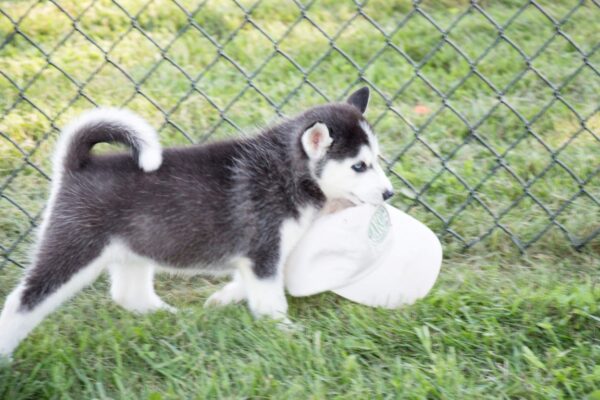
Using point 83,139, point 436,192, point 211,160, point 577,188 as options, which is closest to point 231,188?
point 211,160

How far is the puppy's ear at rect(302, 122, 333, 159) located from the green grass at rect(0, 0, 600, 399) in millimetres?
708

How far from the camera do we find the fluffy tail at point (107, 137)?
388 centimetres

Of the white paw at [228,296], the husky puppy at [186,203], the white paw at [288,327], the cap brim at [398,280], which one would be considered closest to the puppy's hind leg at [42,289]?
the husky puppy at [186,203]

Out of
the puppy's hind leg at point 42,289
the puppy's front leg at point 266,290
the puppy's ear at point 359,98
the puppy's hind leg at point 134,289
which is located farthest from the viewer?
the puppy's ear at point 359,98

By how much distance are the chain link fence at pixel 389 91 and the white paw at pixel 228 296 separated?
38.8 inches

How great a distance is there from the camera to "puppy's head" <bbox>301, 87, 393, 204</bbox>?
406 cm

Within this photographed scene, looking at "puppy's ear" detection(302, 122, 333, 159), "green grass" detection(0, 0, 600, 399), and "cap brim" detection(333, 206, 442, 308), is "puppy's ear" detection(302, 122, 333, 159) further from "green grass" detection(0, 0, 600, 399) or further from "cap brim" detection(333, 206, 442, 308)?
"green grass" detection(0, 0, 600, 399)

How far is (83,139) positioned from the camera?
155 inches

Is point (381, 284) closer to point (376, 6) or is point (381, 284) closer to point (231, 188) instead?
point (231, 188)

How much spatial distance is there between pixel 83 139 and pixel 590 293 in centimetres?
231

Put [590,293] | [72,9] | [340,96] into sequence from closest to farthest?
[590,293]
[340,96]
[72,9]

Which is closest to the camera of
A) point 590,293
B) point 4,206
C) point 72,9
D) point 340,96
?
point 590,293

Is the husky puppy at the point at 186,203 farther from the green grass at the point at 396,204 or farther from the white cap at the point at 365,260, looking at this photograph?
the green grass at the point at 396,204

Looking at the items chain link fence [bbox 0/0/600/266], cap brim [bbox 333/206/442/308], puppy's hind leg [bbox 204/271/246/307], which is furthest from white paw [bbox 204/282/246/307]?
chain link fence [bbox 0/0/600/266]
